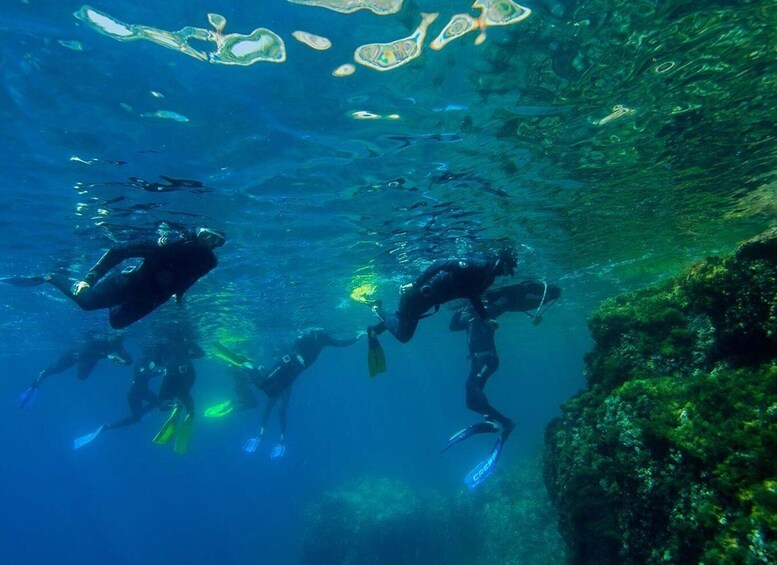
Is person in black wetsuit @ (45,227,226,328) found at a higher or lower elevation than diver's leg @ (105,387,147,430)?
higher

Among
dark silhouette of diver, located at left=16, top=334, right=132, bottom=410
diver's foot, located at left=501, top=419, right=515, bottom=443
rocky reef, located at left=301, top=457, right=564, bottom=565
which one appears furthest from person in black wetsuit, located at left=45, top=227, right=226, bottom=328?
rocky reef, located at left=301, top=457, right=564, bottom=565

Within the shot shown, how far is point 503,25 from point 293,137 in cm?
565

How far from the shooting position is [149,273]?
274 inches

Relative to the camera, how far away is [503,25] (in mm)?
7594

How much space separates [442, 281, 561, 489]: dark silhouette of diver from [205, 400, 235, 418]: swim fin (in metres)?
10.8

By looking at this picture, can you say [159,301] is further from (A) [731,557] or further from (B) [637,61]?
(B) [637,61]

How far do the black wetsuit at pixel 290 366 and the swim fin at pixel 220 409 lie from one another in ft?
5.32

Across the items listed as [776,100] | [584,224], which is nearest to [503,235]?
[584,224]

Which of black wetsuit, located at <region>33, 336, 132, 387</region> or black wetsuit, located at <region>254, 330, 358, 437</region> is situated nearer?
black wetsuit, located at <region>254, 330, 358, 437</region>

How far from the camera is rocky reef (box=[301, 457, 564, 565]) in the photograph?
70.6 ft

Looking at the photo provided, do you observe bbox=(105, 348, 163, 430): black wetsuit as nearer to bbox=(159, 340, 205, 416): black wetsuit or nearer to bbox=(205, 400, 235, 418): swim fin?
bbox=(159, 340, 205, 416): black wetsuit

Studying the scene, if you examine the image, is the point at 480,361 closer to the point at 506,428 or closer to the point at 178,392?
the point at 506,428

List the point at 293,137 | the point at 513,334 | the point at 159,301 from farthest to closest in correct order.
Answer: the point at 513,334 < the point at 293,137 < the point at 159,301

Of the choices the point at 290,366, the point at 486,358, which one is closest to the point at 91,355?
the point at 290,366
